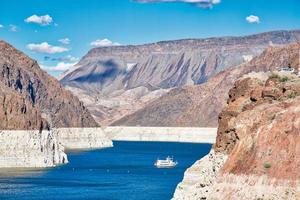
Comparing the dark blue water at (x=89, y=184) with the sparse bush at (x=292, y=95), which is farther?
the dark blue water at (x=89, y=184)

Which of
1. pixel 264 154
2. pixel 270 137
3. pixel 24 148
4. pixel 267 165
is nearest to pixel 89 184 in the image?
pixel 24 148

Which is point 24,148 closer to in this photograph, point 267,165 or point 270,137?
point 270,137

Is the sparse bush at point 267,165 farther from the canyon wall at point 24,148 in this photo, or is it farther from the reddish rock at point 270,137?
the canyon wall at point 24,148

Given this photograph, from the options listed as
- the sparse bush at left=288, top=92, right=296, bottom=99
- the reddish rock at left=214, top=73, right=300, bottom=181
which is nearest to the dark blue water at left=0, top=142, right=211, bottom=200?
the reddish rock at left=214, top=73, right=300, bottom=181

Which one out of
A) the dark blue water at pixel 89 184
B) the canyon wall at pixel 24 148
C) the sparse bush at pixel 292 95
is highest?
the sparse bush at pixel 292 95

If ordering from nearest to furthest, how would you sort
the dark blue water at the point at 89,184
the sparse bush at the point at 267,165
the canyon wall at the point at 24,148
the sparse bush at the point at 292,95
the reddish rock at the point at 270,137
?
the reddish rock at the point at 270,137, the sparse bush at the point at 267,165, the sparse bush at the point at 292,95, the dark blue water at the point at 89,184, the canyon wall at the point at 24,148

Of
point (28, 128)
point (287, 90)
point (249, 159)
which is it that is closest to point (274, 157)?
point (249, 159)

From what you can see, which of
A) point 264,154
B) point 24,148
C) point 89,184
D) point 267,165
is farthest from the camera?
point 24,148

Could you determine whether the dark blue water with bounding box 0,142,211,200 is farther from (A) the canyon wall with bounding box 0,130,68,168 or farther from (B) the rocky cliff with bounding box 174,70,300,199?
(B) the rocky cliff with bounding box 174,70,300,199

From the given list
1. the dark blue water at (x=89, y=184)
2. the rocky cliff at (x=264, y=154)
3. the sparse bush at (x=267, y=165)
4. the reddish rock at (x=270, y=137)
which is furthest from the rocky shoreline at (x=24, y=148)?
the sparse bush at (x=267, y=165)
